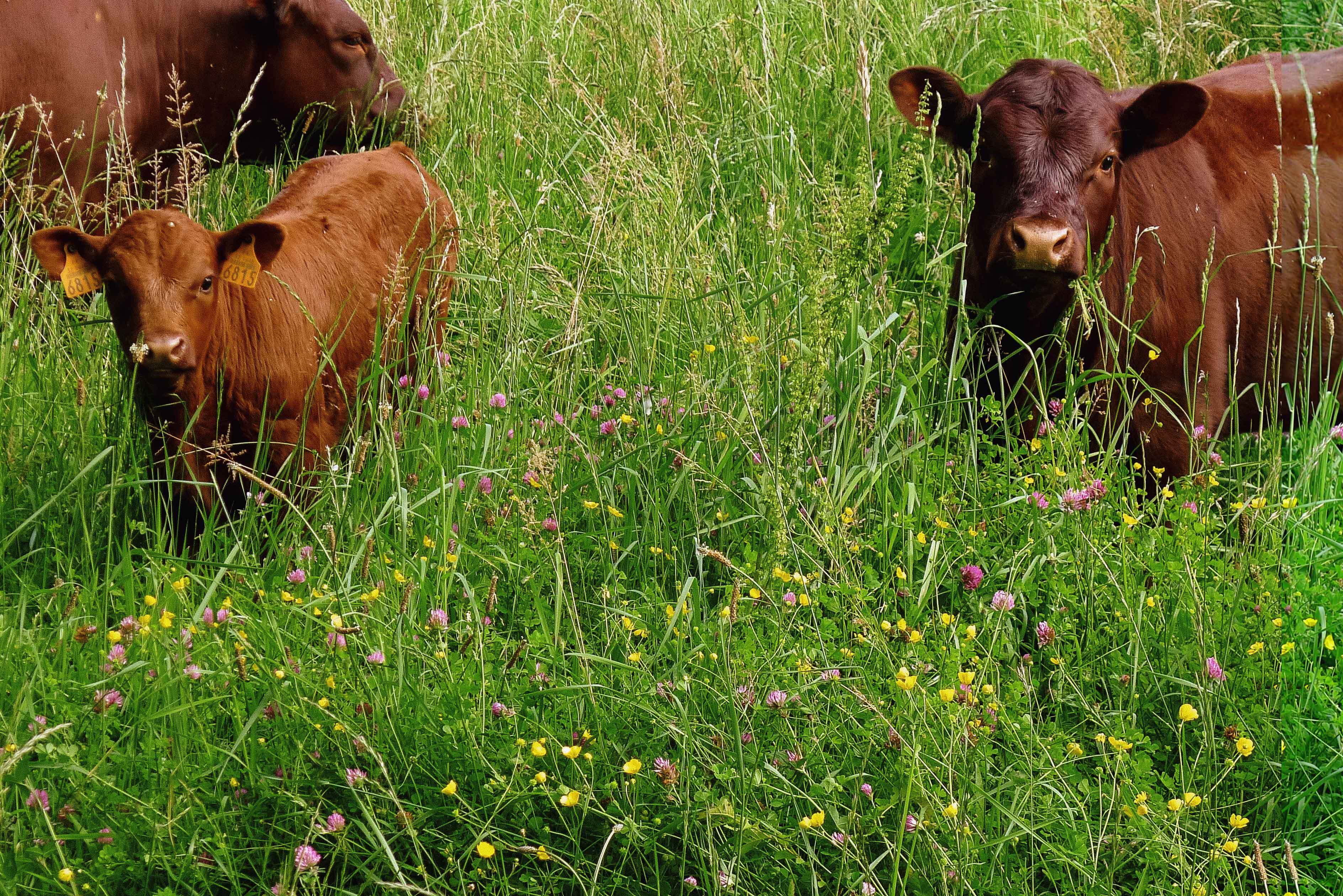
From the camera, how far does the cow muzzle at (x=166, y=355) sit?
11.4 ft

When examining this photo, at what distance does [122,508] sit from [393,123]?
2743 mm

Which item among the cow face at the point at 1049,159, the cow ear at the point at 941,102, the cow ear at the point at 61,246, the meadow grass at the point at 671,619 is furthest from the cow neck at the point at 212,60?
the cow face at the point at 1049,159

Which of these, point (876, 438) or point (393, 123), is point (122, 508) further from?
point (393, 123)

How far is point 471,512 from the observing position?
338 centimetres

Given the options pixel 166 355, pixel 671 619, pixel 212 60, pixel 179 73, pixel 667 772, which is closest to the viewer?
pixel 667 772

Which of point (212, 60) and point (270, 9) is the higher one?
point (270, 9)

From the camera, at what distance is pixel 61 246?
144 inches

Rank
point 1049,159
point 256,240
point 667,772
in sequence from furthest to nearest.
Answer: point 256,240, point 1049,159, point 667,772

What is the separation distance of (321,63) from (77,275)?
2468 millimetres

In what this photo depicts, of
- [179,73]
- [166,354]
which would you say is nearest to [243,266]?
[166,354]

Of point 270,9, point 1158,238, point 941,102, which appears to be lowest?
point 1158,238

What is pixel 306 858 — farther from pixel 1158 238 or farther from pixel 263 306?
pixel 1158 238

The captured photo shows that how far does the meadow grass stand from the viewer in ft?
7.63

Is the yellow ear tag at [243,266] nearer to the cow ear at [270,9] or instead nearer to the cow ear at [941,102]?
the cow ear at [941,102]
